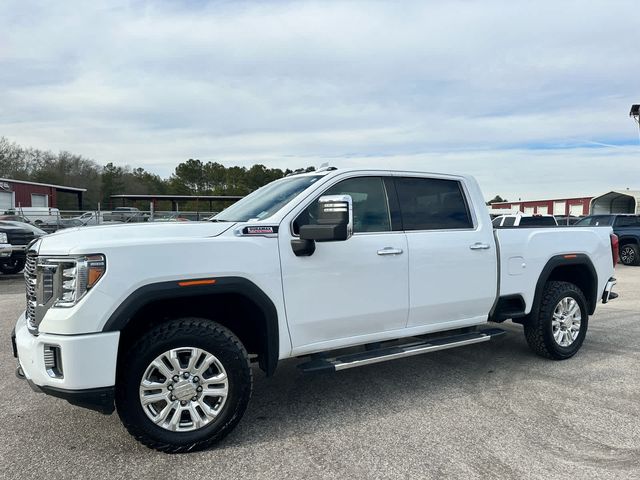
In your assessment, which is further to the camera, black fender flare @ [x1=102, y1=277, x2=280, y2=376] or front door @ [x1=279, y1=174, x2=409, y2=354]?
front door @ [x1=279, y1=174, x2=409, y2=354]

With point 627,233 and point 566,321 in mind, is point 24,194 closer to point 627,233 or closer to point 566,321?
point 627,233

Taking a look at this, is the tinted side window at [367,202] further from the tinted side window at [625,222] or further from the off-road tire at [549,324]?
the tinted side window at [625,222]

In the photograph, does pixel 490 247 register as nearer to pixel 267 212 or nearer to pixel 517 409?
pixel 517 409

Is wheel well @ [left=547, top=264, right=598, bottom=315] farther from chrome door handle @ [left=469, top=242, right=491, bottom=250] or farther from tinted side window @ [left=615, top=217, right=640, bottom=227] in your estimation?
tinted side window @ [left=615, top=217, right=640, bottom=227]

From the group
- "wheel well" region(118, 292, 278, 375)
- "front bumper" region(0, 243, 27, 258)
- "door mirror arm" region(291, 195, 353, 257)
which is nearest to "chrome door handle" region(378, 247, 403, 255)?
"door mirror arm" region(291, 195, 353, 257)

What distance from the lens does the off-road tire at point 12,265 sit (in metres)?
13.5

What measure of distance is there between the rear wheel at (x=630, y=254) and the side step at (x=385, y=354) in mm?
15184

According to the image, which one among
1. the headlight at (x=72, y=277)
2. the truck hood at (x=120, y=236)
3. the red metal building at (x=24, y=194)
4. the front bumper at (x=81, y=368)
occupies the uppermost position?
the red metal building at (x=24, y=194)

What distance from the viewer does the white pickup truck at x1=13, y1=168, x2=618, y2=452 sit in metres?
3.15

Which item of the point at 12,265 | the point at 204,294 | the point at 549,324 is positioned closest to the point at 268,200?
the point at 204,294

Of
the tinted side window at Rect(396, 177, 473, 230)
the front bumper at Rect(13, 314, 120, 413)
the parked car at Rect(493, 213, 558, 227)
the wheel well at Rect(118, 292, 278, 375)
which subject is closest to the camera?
the front bumper at Rect(13, 314, 120, 413)

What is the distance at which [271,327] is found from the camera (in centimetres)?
369

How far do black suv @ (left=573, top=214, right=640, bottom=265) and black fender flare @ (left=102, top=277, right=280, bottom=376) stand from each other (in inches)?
656

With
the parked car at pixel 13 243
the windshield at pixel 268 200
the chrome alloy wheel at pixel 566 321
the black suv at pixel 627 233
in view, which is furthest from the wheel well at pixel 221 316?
the black suv at pixel 627 233
